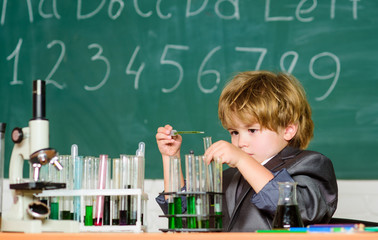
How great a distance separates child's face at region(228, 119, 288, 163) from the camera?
1.74 m

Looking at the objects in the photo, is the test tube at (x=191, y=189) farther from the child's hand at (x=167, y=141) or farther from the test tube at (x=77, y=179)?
the child's hand at (x=167, y=141)

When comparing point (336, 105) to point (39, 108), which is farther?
point (336, 105)

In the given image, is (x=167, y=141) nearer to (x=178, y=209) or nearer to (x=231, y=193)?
(x=231, y=193)

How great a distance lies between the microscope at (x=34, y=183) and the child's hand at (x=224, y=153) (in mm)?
306

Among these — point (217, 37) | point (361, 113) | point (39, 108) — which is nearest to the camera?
point (39, 108)

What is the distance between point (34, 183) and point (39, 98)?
17 centimetres

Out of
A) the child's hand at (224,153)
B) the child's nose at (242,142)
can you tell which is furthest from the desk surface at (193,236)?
the child's nose at (242,142)

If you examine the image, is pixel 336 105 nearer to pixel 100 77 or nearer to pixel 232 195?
pixel 232 195

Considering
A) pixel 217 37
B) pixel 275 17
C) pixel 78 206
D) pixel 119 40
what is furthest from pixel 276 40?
pixel 78 206

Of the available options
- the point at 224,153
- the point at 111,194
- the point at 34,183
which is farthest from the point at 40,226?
the point at 224,153

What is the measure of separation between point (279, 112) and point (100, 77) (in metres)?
1.10

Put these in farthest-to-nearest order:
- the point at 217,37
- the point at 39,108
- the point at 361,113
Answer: the point at 217,37
the point at 361,113
the point at 39,108

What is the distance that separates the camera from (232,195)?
5.65 feet

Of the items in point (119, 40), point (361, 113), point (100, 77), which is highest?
point (119, 40)
